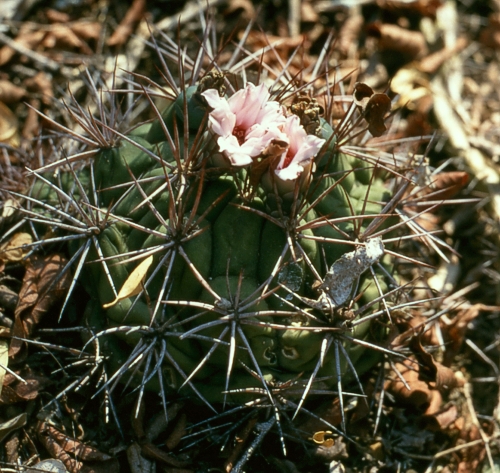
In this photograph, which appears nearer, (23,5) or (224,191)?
(224,191)

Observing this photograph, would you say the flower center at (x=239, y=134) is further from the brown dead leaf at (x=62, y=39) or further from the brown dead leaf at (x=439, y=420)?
the brown dead leaf at (x=62, y=39)

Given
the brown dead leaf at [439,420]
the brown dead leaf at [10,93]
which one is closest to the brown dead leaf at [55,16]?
the brown dead leaf at [10,93]

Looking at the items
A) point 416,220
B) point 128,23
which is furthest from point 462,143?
point 128,23

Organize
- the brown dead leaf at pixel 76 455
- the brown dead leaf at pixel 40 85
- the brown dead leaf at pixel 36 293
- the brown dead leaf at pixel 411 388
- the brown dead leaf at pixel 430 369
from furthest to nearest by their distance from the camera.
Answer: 1. the brown dead leaf at pixel 40 85
2. the brown dead leaf at pixel 411 388
3. the brown dead leaf at pixel 430 369
4. the brown dead leaf at pixel 36 293
5. the brown dead leaf at pixel 76 455

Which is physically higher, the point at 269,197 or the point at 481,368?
the point at 269,197

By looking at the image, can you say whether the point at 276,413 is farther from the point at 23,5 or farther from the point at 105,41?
the point at 23,5

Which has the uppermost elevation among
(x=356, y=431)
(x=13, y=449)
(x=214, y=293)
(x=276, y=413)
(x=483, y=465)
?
(x=214, y=293)

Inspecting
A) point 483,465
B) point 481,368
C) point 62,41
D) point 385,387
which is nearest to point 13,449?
point 385,387

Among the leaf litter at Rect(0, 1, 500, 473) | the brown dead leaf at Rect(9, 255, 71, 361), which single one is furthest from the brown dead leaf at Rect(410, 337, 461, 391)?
the brown dead leaf at Rect(9, 255, 71, 361)
